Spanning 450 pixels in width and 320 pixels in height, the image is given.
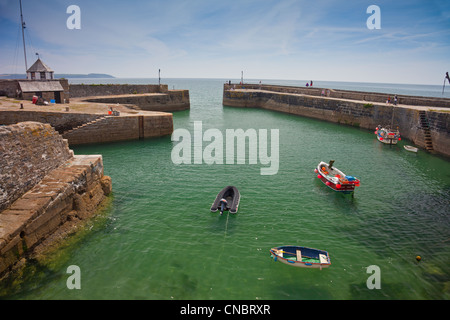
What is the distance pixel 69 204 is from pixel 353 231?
1266cm

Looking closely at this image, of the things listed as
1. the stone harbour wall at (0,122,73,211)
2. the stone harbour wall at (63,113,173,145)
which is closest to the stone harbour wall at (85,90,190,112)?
the stone harbour wall at (63,113,173,145)

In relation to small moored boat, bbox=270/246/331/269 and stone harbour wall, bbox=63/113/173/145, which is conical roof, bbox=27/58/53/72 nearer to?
stone harbour wall, bbox=63/113/173/145

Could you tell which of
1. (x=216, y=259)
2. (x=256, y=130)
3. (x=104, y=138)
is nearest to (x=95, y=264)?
(x=216, y=259)

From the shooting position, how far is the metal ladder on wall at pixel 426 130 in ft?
88.7

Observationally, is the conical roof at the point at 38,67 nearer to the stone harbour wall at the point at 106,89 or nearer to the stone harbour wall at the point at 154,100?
the stone harbour wall at the point at 154,100

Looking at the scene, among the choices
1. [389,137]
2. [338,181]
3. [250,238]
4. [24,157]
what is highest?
[24,157]

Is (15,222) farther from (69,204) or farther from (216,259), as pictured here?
(216,259)

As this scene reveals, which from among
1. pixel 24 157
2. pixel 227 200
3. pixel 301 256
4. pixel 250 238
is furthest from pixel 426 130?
pixel 24 157

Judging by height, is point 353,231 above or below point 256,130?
below

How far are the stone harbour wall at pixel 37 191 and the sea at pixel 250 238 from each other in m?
0.74

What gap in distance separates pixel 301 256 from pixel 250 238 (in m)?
2.36

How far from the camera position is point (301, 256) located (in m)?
10.4

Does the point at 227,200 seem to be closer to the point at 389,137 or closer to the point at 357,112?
the point at 389,137
